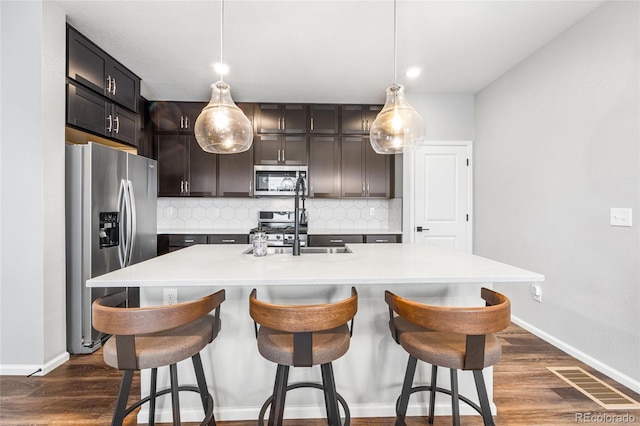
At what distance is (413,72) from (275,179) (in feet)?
6.70

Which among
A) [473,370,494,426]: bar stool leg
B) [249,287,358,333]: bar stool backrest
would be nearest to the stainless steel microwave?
[249,287,358,333]: bar stool backrest

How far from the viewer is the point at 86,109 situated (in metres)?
2.72

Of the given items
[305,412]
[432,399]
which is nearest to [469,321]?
[432,399]

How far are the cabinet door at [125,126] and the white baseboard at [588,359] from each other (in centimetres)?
445

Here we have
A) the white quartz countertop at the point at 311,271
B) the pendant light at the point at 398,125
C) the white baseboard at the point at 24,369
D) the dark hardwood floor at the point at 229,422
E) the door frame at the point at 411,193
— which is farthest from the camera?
the door frame at the point at 411,193

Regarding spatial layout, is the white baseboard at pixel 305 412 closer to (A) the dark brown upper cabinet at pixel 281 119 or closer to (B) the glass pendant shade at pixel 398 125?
(B) the glass pendant shade at pixel 398 125

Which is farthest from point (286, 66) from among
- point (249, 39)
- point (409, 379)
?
point (409, 379)

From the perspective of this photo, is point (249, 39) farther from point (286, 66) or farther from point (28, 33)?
point (28, 33)

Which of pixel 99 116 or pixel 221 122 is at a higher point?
pixel 99 116

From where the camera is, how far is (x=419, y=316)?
1256mm

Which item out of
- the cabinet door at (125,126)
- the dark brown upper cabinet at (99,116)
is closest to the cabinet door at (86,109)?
the dark brown upper cabinet at (99,116)

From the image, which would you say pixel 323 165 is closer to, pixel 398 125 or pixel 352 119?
pixel 352 119

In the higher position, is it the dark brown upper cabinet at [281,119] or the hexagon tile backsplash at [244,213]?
the dark brown upper cabinet at [281,119]

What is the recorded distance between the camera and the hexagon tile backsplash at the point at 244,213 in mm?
4461
